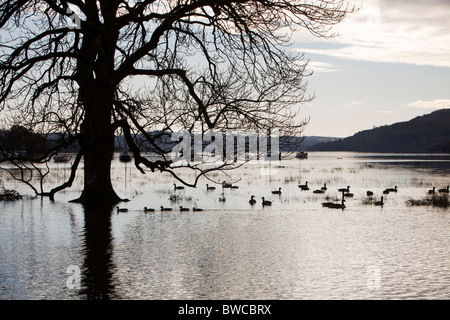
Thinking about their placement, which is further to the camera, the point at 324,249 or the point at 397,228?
the point at 397,228

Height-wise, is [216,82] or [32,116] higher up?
[216,82]

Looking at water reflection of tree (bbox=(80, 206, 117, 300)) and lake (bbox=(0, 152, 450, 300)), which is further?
lake (bbox=(0, 152, 450, 300))

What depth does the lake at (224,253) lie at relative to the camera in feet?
34.4

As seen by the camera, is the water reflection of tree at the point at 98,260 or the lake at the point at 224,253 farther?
the lake at the point at 224,253

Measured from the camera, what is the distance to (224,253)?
14.1m

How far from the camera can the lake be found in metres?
10.5

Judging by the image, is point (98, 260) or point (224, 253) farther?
point (224, 253)

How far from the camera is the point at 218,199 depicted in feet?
100

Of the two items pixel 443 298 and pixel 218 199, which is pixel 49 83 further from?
pixel 443 298

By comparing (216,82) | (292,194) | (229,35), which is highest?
(229,35)
